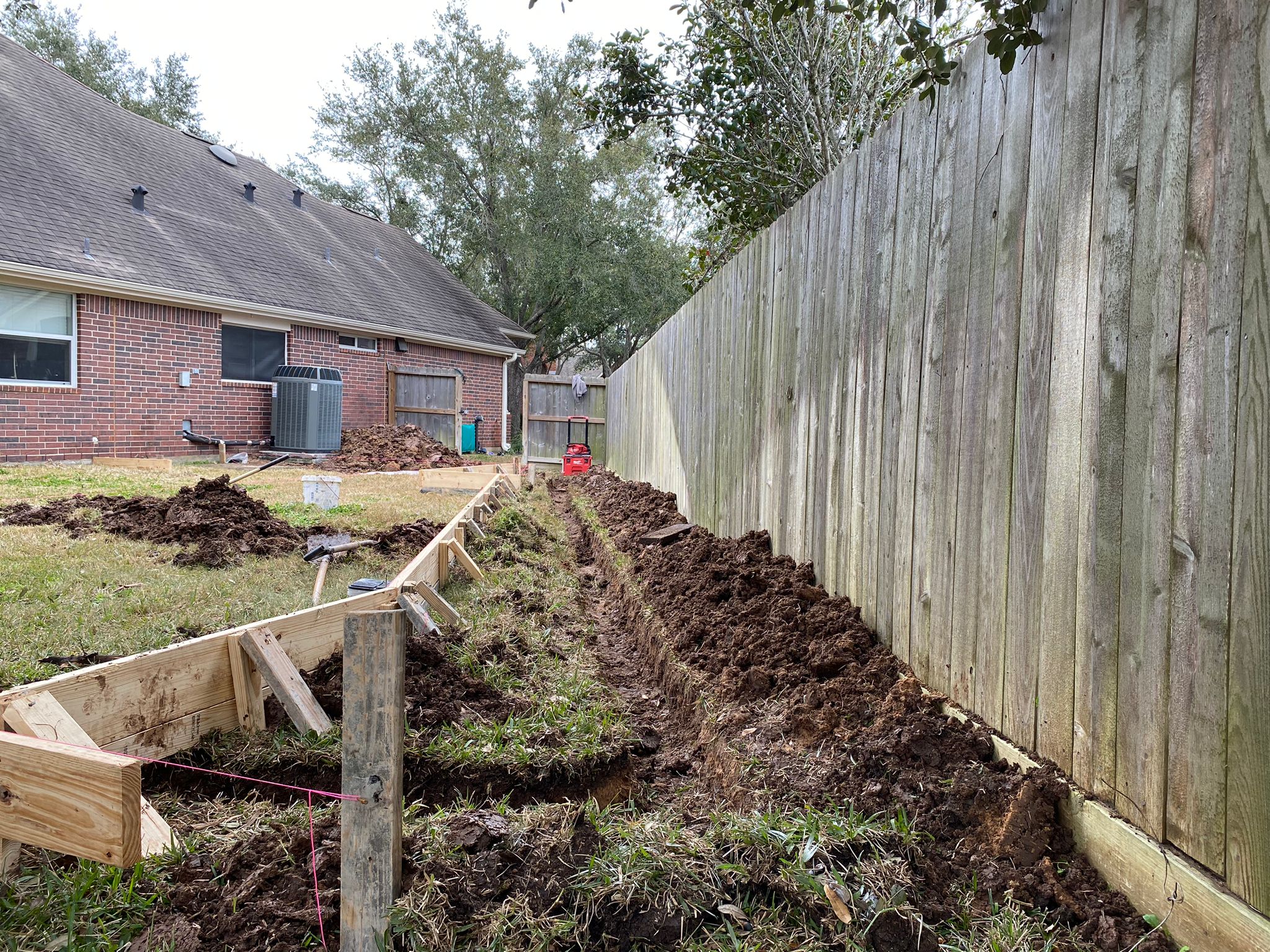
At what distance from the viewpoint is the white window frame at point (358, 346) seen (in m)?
17.0

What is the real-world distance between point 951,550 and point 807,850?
119cm

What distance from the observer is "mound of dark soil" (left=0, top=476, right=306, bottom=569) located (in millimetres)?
5926

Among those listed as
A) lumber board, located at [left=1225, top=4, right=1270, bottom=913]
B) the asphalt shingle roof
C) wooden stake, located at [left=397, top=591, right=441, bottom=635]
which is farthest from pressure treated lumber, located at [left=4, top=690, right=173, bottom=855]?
the asphalt shingle roof

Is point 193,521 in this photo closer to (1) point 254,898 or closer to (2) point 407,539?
(2) point 407,539

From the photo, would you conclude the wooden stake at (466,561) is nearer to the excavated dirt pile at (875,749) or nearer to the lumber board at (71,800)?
the excavated dirt pile at (875,749)

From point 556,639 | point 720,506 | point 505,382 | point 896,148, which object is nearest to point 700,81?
point 720,506

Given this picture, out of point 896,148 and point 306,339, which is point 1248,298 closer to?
point 896,148

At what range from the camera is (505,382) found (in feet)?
75.5

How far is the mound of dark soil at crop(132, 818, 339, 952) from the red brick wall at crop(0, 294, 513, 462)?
11.7m

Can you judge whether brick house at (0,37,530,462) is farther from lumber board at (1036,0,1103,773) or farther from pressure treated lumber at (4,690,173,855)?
lumber board at (1036,0,1103,773)

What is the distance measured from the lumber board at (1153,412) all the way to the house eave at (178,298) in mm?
13079

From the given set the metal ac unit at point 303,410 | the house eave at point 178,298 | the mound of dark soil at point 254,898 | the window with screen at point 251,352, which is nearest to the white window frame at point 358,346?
the house eave at point 178,298

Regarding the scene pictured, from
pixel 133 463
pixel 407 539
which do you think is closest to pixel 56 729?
pixel 407 539

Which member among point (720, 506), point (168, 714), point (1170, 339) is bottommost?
point (168, 714)
